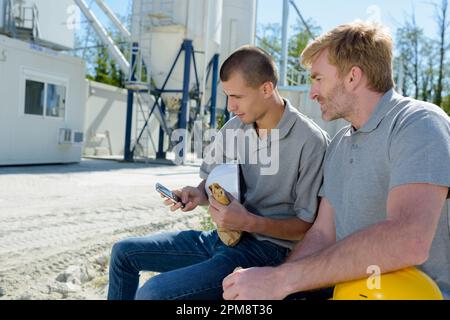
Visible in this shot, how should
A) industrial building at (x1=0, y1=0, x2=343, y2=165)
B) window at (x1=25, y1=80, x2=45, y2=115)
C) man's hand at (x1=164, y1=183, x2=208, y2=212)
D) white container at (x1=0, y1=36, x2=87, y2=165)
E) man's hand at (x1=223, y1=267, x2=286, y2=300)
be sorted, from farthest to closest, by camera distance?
window at (x1=25, y1=80, x2=45, y2=115) < industrial building at (x1=0, y1=0, x2=343, y2=165) < white container at (x1=0, y1=36, x2=87, y2=165) < man's hand at (x1=164, y1=183, x2=208, y2=212) < man's hand at (x1=223, y1=267, x2=286, y2=300)

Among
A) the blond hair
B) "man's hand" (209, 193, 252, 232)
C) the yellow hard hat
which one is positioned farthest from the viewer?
"man's hand" (209, 193, 252, 232)

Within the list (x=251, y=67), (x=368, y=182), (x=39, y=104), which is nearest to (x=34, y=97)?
(x=39, y=104)

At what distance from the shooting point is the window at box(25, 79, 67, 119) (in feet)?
43.0

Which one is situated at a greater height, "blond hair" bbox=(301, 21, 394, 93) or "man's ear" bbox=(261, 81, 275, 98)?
"blond hair" bbox=(301, 21, 394, 93)

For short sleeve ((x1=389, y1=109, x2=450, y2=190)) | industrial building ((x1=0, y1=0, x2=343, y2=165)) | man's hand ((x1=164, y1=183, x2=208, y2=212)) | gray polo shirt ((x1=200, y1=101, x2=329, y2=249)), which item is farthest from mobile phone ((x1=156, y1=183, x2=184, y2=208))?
industrial building ((x1=0, y1=0, x2=343, y2=165))

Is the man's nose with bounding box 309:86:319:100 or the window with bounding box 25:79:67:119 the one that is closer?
the man's nose with bounding box 309:86:319:100

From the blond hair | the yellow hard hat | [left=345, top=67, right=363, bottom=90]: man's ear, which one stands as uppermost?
the blond hair

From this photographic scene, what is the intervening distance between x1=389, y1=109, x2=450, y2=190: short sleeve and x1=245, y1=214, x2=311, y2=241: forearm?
698mm

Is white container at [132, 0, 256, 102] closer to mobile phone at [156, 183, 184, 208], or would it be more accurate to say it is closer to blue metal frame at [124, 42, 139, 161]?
→ blue metal frame at [124, 42, 139, 161]

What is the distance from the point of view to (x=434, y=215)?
59.6 inches

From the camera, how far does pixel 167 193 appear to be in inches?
99.7

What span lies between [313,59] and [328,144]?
545 millimetres
